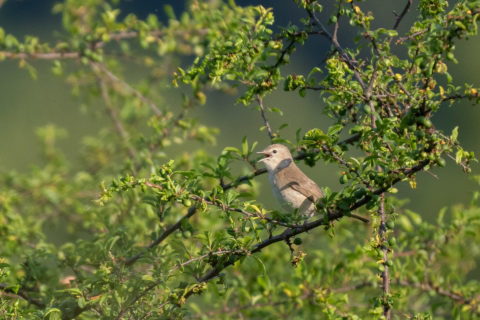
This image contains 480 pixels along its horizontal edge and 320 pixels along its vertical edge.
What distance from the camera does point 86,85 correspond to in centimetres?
714

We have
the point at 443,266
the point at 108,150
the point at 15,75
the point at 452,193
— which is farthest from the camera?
the point at 15,75

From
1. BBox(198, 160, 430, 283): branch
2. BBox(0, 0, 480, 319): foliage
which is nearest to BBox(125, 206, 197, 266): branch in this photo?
BBox(0, 0, 480, 319): foliage

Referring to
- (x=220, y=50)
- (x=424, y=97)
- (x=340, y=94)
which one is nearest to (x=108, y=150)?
(x=220, y=50)

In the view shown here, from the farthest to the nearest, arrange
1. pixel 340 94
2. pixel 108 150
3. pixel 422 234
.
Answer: pixel 108 150
pixel 422 234
pixel 340 94

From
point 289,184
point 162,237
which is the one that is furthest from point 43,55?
point 289,184

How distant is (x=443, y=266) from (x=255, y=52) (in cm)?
314

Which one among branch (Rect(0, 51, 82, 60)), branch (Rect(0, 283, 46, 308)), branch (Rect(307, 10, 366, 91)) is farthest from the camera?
branch (Rect(0, 51, 82, 60))

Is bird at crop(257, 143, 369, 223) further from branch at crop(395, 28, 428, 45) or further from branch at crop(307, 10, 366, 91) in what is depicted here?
branch at crop(395, 28, 428, 45)

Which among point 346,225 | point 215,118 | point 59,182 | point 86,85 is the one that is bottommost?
point 346,225

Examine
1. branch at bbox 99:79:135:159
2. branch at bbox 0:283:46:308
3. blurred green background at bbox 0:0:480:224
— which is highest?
blurred green background at bbox 0:0:480:224

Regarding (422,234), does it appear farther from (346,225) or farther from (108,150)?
(108,150)

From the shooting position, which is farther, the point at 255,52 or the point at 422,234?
the point at 422,234

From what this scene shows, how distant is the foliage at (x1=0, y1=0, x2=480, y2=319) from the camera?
3.04 metres

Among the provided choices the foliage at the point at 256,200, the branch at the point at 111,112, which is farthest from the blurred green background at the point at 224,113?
the foliage at the point at 256,200
